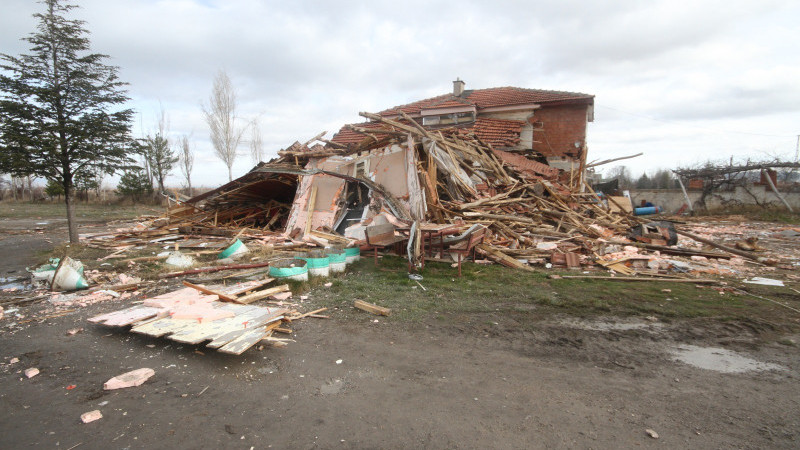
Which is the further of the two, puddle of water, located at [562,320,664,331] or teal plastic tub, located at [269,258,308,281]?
teal plastic tub, located at [269,258,308,281]

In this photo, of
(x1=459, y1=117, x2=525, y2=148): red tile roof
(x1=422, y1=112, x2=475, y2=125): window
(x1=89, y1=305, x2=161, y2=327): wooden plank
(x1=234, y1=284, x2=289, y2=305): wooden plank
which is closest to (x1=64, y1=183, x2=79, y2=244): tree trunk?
(x1=89, y1=305, x2=161, y2=327): wooden plank

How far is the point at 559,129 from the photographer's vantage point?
58.8 ft

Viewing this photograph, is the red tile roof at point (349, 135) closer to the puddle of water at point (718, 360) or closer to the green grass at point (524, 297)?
the green grass at point (524, 297)

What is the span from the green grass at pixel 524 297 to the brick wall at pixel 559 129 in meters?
12.5

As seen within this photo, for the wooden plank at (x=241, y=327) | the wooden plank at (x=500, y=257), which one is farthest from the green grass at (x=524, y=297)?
the wooden plank at (x=241, y=327)

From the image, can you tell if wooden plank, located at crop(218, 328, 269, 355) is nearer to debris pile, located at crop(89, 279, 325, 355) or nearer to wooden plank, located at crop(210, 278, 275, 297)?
debris pile, located at crop(89, 279, 325, 355)

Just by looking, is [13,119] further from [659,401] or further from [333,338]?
[659,401]

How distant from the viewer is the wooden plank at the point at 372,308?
518cm

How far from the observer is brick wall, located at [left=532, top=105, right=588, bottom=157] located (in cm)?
1764

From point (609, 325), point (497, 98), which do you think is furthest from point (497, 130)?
point (609, 325)

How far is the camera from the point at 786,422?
282 centimetres

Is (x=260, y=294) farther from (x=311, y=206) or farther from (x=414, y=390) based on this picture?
(x=311, y=206)

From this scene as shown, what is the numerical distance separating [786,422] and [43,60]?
14.2 m

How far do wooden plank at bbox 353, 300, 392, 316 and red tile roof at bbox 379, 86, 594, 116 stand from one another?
14400mm
